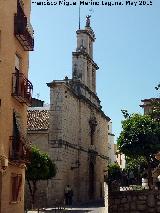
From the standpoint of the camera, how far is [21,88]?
17922 mm

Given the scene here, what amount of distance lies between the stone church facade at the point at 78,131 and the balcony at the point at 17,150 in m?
15.5

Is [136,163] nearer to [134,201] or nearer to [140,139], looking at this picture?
[140,139]

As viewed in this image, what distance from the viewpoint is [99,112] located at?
48.4 meters

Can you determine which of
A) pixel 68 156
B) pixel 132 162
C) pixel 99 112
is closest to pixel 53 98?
pixel 68 156

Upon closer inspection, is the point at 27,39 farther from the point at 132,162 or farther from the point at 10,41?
the point at 132,162

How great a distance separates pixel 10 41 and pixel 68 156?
2014 cm

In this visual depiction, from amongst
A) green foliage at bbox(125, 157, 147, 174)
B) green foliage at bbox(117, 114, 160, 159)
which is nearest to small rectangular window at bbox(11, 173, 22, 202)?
green foliage at bbox(117, 114, 160, 159)

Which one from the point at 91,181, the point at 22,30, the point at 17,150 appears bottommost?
the point at 91,181

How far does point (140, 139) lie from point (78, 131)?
11.0 meters

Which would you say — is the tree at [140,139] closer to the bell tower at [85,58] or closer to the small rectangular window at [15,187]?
the bell tower at [85,58]

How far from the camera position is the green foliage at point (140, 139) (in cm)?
2978

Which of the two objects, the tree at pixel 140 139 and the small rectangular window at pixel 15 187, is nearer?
the small rectangular window at pixel 15 187

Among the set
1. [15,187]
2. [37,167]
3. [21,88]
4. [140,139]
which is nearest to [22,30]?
[21,88]

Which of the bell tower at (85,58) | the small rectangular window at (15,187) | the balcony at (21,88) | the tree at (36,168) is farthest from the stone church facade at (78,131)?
the balcony at (21,88)
